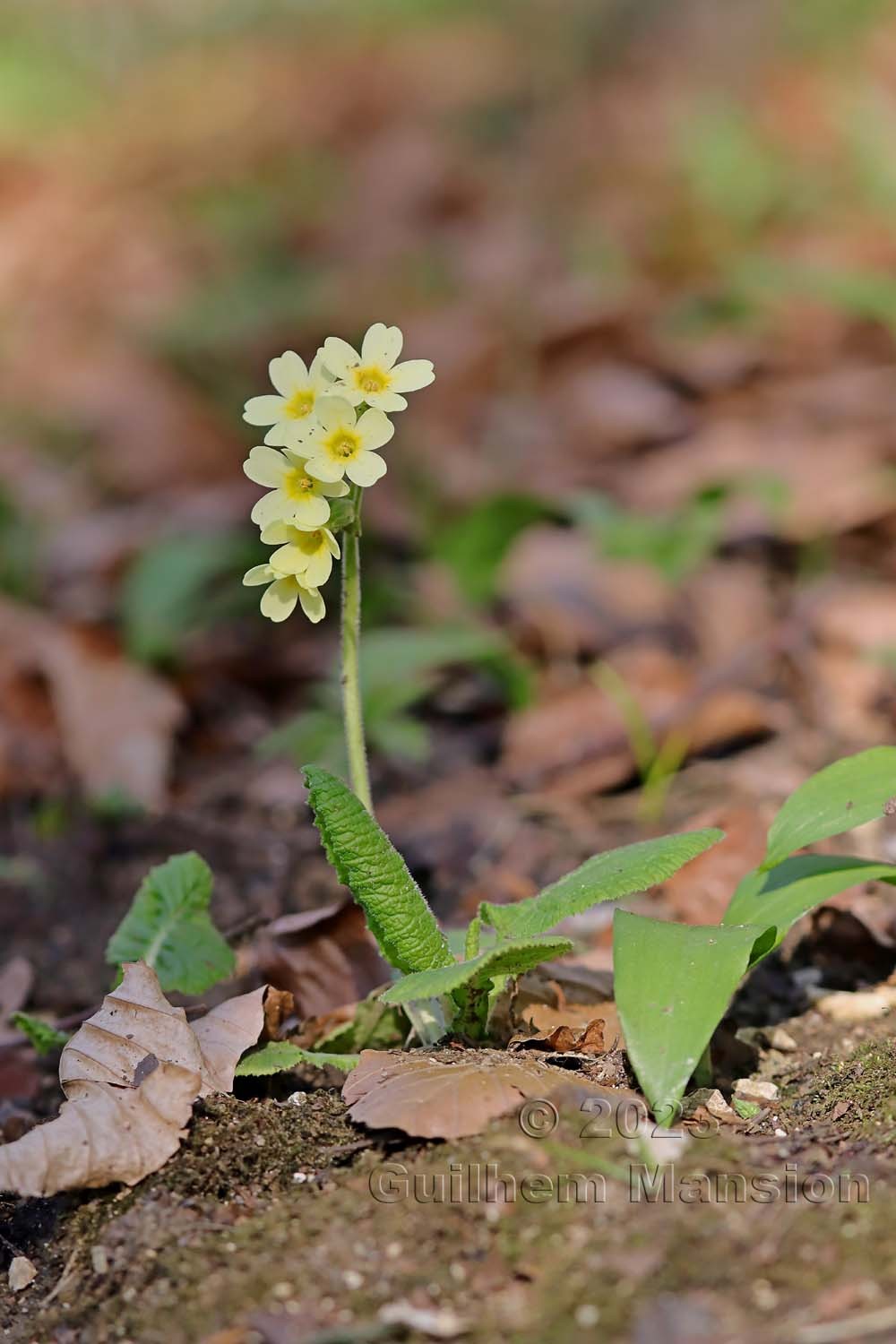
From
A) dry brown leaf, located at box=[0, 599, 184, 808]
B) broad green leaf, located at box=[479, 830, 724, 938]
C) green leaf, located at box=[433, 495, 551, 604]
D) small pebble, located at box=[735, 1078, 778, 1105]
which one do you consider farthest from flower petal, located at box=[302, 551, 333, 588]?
green leaf, located at box=[433, 495, 551, 604]

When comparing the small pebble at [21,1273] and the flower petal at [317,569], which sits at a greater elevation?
the flower petal at [317,569]

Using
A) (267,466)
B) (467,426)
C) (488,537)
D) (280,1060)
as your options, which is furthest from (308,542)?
(467,426)

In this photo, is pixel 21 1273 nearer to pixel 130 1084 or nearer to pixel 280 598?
pixel 130 1084

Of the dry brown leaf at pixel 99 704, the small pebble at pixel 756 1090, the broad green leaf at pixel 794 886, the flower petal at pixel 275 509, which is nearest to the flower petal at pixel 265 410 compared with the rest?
the flower petal at pixel 275 509

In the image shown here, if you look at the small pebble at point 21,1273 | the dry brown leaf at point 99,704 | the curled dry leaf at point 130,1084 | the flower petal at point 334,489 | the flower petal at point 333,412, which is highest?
the dry brown leaf at point 99,704

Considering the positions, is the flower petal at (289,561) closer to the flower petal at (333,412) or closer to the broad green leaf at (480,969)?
the flower petal at (333,412)

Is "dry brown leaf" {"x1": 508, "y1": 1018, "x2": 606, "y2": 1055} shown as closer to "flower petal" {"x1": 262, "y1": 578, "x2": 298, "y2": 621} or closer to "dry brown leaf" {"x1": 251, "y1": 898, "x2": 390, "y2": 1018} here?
"dry brown leaf" {"x1": 251, "y1": 898, "x2": 390, "y2": 1018}
